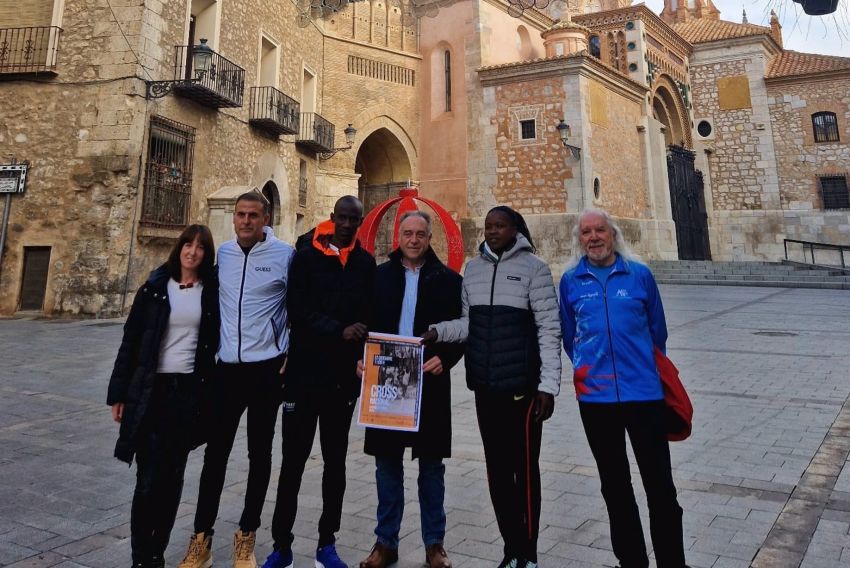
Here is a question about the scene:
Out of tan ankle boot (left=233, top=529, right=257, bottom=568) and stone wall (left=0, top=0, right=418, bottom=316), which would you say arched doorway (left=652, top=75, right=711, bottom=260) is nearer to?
stone wall (left=0, top=0, right=418, bottom=316)

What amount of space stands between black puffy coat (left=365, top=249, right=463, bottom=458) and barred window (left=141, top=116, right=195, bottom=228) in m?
10.8

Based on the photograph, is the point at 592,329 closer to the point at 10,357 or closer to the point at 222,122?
the point at 10,357

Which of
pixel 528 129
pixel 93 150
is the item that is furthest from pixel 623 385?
pixel 528 129

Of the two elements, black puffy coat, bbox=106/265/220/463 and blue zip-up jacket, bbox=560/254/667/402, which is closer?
blue zip-up jacket, bbox=560/254/667/402

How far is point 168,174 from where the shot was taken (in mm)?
12414

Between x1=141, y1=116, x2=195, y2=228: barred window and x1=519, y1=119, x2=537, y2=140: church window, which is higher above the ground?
x1=519, y1=119, x2=537, y2=140: church window

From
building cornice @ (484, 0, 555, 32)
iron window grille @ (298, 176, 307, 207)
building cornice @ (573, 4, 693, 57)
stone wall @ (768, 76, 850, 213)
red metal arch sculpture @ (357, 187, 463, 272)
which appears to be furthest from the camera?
stone wall @ (768, 76, 850, 213)

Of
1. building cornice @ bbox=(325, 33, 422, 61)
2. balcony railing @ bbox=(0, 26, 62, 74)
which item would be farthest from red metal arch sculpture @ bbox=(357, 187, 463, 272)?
building cornice @ bbox=(325, 33, 422, 61)

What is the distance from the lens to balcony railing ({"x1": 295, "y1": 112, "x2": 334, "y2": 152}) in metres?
17.6

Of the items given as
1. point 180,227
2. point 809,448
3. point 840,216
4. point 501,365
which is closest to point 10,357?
point 180,227

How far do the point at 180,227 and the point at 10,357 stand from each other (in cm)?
551

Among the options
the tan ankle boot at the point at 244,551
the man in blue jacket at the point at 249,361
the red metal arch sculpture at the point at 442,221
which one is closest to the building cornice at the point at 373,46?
the red metal arch sculpture at the point at 442,221

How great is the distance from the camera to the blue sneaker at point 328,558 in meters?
2.58

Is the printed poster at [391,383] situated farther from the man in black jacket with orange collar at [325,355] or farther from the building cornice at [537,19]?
the building cornice at [537,19]
